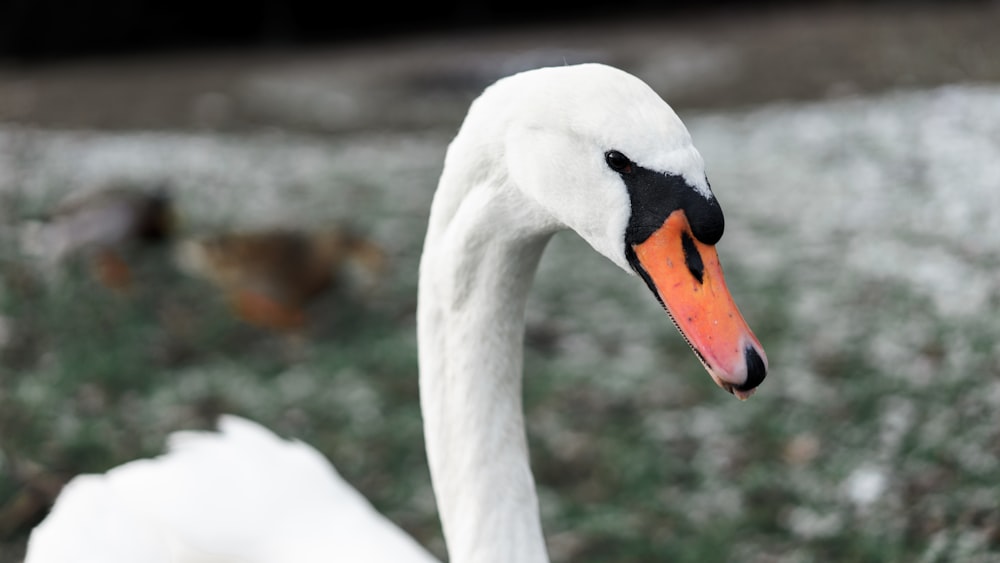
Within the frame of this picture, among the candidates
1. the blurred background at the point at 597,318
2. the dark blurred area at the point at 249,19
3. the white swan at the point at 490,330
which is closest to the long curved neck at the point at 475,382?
the white swan at the point at 490,330

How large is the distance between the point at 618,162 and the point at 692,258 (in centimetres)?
16

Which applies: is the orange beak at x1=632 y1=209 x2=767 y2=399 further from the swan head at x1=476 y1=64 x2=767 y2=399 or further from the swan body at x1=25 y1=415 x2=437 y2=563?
the swan body at x1=25 y1=415 x2=437 y2=563

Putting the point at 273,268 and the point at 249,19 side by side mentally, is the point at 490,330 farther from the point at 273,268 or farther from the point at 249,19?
the point at 249,19

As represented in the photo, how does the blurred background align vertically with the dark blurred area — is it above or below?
above

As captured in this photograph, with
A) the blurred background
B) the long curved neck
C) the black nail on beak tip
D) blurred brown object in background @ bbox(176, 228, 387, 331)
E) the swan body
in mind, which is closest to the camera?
the black nail on beak tip

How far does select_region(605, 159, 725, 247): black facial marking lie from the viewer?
1.34m

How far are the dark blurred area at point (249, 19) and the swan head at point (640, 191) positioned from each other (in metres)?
12.0

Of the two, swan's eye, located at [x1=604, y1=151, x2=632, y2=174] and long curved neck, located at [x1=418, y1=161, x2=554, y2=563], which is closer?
swan's eye, located at [x1=604, y1=151, x2=632, y2=174]

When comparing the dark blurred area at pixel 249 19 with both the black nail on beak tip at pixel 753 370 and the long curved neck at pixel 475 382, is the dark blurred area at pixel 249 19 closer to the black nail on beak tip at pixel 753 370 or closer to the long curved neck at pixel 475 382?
the long curved neck at pixel 475 382

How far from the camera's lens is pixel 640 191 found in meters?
1.37

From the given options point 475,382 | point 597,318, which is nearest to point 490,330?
point 475,382

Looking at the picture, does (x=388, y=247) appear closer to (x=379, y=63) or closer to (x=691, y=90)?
(x=691, y=90)

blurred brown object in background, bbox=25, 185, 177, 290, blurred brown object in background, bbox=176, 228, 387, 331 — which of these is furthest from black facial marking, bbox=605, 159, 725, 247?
blurred brown object in background, bbox=25, 185, 177, 290

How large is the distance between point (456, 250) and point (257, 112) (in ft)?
26.6
